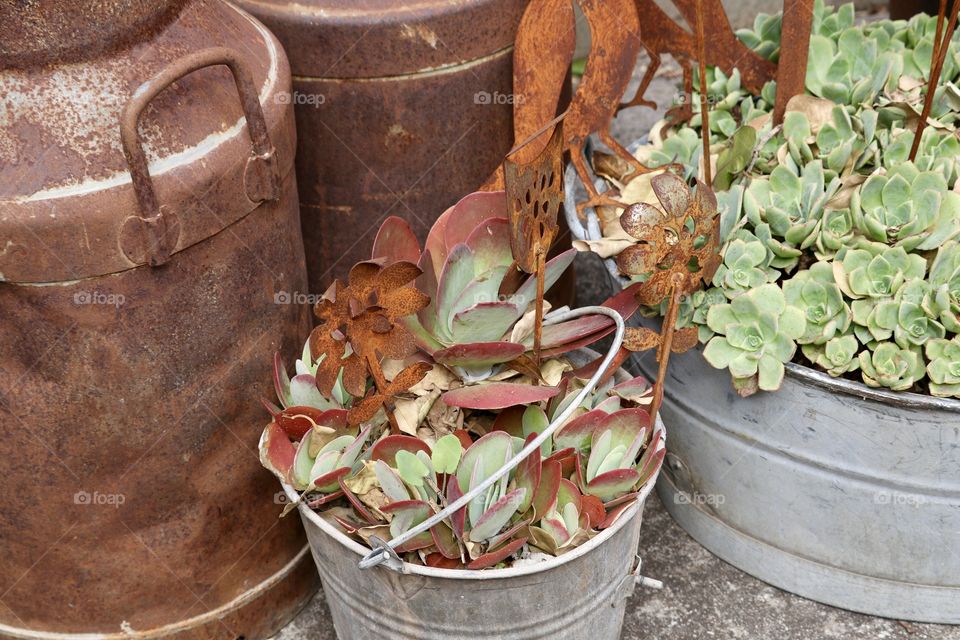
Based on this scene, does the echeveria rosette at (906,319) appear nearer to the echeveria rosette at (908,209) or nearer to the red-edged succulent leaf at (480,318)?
the echeveria rosette at (908,209)

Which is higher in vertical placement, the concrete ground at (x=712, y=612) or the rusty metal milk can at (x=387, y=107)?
the rusty metal milk can at (x=387, y=107)

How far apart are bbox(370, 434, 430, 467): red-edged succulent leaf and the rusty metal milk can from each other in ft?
1.98

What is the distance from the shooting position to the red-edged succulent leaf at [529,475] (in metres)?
1.29

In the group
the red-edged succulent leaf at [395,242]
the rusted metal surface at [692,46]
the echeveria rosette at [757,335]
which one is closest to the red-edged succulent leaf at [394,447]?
the red-edged succulent leaf at [395,242]

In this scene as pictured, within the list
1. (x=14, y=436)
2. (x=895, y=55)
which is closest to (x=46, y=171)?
(x=14, y=436)

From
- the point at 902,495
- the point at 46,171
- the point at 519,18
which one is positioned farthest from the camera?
the point at 519,18

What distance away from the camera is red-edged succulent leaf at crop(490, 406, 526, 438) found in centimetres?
143

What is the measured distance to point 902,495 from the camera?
61.1 inches

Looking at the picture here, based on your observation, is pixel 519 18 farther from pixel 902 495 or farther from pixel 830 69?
pixel 902 495

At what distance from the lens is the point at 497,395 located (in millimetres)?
1323

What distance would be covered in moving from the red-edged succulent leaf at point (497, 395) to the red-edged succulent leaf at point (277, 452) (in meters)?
0.24

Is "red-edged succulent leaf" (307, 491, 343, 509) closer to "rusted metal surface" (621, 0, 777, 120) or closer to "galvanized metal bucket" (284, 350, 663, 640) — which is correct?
"galvanized metal bucket" (284, 350, 663, 640)

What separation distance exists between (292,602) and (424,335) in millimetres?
640

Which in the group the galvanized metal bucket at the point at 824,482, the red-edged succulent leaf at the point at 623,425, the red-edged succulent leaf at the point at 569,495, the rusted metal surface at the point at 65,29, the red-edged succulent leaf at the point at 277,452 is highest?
the rusted metal surface at the point at 65,29
